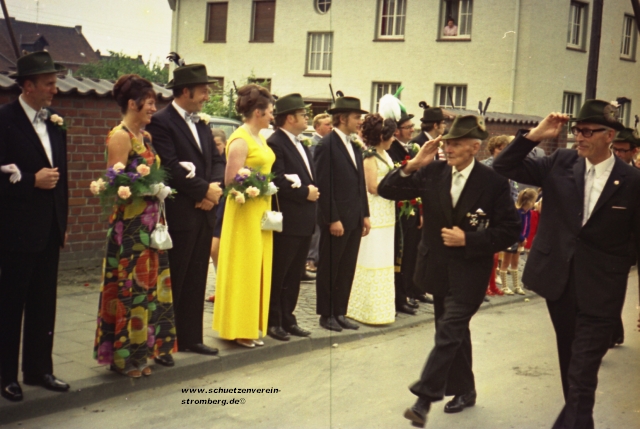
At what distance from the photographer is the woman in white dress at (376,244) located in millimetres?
7793

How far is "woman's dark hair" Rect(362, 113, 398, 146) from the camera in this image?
25.5 ft

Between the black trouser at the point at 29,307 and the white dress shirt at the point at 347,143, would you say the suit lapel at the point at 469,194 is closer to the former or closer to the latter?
the white dress shirt at the point at 347,143

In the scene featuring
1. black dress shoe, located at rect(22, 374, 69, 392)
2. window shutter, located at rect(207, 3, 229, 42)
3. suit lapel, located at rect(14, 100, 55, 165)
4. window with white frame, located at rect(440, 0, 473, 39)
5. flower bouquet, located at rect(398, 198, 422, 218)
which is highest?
window with white frame, located at rect(440, 0, 473, 39)

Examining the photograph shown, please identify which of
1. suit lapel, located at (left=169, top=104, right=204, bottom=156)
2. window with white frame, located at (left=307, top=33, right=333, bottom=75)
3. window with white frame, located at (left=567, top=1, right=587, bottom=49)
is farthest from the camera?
A: window with white frame, located at (left=567, top=1, right=587, bottom=49)

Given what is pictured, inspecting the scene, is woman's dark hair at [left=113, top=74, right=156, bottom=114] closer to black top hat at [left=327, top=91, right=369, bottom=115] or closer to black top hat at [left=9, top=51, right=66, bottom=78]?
black top hat at [left=9, top=51, right=66, bottom=78]

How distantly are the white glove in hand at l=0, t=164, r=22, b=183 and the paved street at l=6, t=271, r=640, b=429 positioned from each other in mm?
1446

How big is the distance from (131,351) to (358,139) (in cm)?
319

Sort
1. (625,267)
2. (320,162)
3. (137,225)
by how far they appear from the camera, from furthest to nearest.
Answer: (320,162)
(137,225)
(625,267)

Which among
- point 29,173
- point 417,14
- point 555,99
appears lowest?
point 29,173

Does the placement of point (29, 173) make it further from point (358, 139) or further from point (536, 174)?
point (358, 139)

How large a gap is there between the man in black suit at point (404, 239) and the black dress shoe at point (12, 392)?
4589 millimetres

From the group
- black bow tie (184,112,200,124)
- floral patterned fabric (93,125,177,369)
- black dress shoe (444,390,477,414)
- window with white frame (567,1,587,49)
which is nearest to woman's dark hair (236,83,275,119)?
black bow tie (184,112,200,124)

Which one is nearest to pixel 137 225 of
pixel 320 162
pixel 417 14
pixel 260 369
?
pixel 260 369

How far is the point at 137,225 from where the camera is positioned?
17.6 feet
